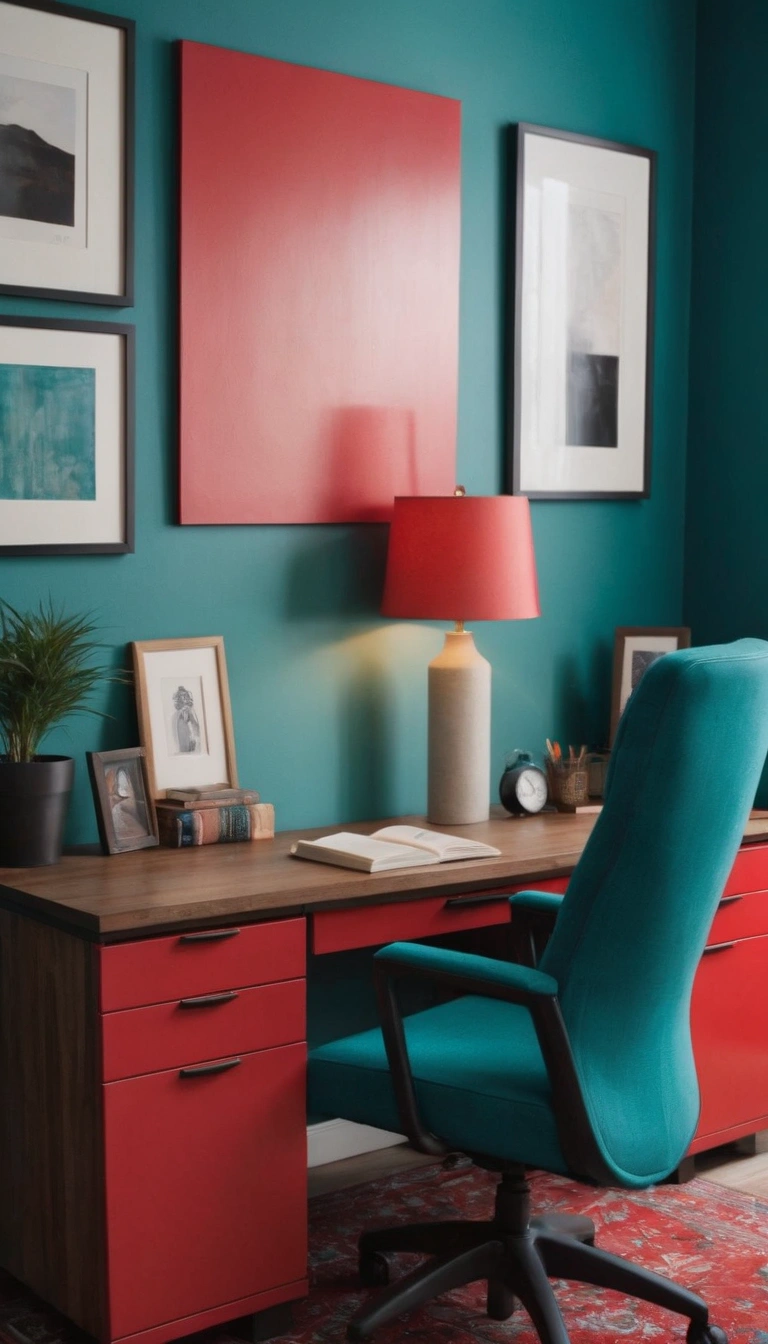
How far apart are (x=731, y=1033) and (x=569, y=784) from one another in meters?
0.61

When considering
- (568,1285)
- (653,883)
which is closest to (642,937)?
(653,883)

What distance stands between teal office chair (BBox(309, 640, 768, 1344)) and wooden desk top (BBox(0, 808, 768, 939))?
249 mm

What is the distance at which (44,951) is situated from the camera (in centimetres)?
244

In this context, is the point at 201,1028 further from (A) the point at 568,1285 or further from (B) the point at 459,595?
(B) the point at 459,595

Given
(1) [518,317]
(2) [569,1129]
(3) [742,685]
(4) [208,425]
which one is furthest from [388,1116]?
(1) [518,317]

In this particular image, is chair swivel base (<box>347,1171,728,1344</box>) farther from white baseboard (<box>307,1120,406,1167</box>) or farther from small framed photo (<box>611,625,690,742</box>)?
small framed photo (<box>611,625,690,742</box>)

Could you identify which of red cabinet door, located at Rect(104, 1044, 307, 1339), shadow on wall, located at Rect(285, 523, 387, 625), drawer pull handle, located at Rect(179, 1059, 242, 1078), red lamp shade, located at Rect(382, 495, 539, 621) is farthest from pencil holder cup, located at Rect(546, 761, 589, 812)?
drawer pull handle, located at Rect(179, 1059, 242, 1078)

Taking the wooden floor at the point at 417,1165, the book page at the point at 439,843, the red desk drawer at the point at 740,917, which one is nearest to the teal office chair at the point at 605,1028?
the book page at the point at 439,843

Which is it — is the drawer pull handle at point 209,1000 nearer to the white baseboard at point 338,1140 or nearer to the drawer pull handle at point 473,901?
the drawer pull handle at point 473,901

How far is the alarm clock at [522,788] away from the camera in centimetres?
328

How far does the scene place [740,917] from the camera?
10.5 ft

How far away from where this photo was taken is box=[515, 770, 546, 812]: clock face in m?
3.28

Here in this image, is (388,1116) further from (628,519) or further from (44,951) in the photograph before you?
(628,519)

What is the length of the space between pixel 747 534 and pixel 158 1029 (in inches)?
81.4
